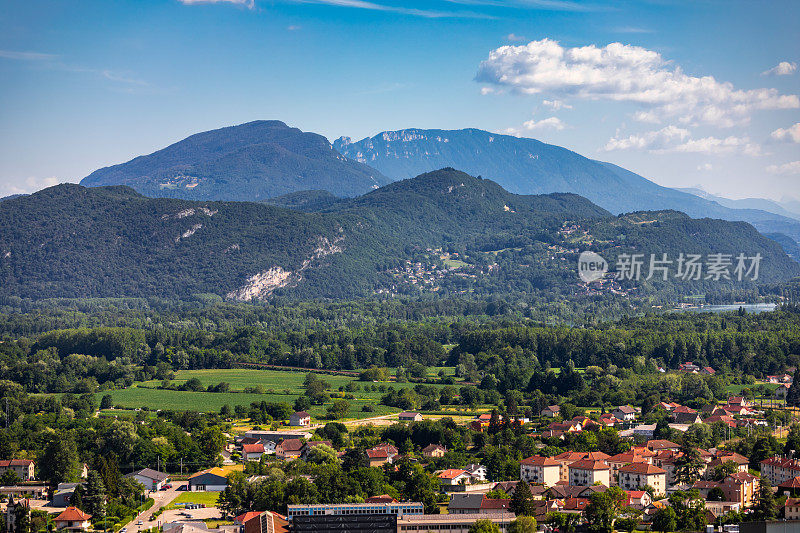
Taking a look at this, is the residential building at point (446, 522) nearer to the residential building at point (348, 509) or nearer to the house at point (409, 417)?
the residential building at point (348, 509)

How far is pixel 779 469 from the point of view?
190 feet

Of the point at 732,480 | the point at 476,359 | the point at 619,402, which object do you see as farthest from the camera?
the point at 476,359

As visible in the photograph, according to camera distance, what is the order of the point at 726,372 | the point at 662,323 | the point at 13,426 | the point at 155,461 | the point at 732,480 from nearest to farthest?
the point at 732,480
the point at 155,461
the point at 13,426
the point at 726,372
the point at 662,323

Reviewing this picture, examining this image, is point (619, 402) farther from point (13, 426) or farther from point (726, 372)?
point (13, 426)

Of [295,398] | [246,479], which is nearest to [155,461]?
[246,479]

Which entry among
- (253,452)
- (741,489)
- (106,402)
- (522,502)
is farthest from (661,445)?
(106,402)

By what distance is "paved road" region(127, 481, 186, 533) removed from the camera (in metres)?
50.0

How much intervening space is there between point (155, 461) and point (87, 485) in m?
9.98

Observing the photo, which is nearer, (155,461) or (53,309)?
(155,461)

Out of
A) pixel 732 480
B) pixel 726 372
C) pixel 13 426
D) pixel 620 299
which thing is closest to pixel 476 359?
pixel 726 372

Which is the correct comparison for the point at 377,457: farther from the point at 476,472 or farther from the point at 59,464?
the point at 59,464

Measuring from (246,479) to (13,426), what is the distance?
22.3 m

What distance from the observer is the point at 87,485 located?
Result: 5478cm

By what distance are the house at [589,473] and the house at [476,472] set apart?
14.5 ft
